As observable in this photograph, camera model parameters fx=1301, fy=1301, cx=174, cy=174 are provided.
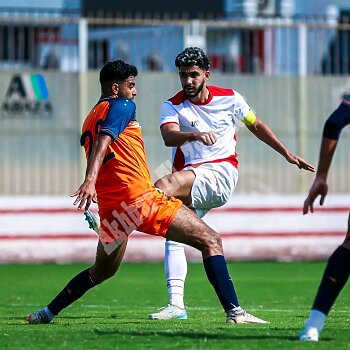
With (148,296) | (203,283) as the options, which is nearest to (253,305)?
(148,296)

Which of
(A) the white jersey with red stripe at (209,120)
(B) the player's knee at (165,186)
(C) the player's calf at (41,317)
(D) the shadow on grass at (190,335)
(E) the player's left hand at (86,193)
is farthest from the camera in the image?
(A) the white jersey with red stripe at (209,120)

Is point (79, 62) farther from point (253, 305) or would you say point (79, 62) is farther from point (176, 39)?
point (253, 305)

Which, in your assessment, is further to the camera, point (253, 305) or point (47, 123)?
point (47, 123)

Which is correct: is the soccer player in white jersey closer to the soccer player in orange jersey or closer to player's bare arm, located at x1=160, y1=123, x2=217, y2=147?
player's bare arm, located at x1=160, y1=123, x2=217, y2=147

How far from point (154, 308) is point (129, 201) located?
325 cm

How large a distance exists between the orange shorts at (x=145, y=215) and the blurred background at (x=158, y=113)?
10.0 meters

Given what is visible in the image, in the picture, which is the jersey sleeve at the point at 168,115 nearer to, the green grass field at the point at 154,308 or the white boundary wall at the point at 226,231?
the green grass field at the point at 154,308

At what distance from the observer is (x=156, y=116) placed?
21.5 meters

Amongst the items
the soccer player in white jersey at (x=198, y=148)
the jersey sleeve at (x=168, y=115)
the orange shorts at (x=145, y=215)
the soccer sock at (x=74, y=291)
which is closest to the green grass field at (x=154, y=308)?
the soccer sock at (x=74, y=291)

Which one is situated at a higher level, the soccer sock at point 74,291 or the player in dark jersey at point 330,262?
the player in dark jersey at point 330,262

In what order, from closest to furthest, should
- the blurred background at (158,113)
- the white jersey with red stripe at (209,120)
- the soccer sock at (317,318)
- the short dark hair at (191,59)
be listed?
the soccer sock at (317,318), the short dark hair at (191,59), the white jersey with red stripe at (209,120), the blurred background at (158,113)

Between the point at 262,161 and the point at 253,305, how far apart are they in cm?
853

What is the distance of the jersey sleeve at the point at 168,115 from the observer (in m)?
11.5

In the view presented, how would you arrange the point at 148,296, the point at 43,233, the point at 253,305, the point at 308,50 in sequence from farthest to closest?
the point at 308,50
the point at 43,233
the point at 148,296
the point at 253,305
